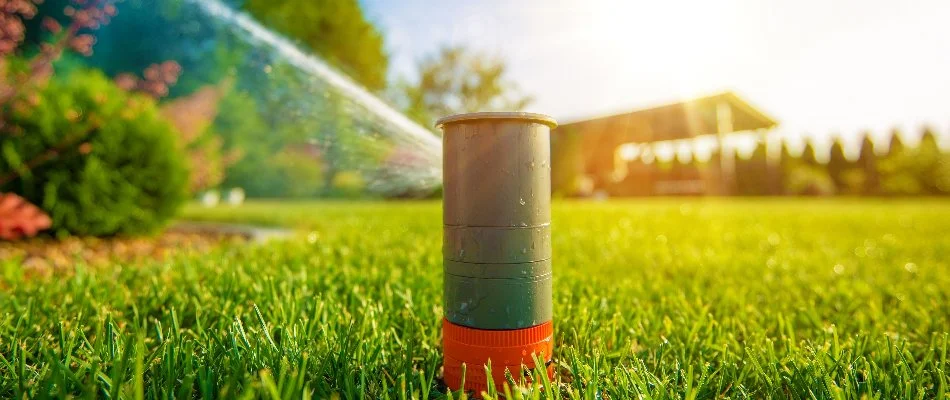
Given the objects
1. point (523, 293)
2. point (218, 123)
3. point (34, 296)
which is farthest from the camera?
point (218, 123)

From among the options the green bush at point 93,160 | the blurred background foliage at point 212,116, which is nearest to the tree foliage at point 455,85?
the blurred background foliage at point 212,116

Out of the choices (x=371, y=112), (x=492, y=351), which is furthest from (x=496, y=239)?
(x=371, y=112)

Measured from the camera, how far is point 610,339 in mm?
1646

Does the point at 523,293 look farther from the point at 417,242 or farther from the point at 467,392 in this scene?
the point at 417,242

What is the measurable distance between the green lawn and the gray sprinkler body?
213 millimetres

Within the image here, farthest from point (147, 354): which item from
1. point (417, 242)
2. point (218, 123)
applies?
point (218, 123)

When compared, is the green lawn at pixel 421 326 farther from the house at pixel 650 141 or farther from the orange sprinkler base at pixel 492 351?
the house at pixel 650 141

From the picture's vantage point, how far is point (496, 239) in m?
1.15

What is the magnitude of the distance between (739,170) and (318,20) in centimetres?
1993

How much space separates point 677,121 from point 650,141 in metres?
1.76

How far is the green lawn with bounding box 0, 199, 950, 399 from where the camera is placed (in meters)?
1.22

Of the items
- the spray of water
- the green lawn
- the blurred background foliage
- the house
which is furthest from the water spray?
the house

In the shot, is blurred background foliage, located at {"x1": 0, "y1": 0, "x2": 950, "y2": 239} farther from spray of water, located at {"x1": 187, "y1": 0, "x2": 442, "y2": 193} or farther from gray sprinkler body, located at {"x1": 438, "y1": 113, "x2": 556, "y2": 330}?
gray sprinkler body, located at {"x1": 438, "y1": 113, "x2": 556, "y2": 330}

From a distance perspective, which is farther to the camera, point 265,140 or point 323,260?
point 265,140
